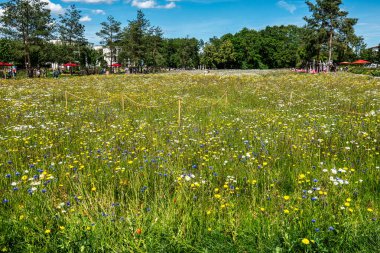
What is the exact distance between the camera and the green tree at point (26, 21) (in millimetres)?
48062

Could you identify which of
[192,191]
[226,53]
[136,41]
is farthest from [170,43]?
[192,191]

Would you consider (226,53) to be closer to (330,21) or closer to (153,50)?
(153,50)

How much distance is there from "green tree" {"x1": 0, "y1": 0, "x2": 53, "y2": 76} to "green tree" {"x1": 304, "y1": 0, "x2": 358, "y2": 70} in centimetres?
4841

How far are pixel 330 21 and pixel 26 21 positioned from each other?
5460 cm

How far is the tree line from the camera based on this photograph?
164ft

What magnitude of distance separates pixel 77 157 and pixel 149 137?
79.2 inches

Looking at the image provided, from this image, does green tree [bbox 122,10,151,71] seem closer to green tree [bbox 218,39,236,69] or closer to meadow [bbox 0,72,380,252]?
green tree [bbox 218,39,236,69]

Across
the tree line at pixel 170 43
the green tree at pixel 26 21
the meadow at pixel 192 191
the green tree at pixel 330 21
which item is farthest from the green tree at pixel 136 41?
the meadow at pixel 192 191

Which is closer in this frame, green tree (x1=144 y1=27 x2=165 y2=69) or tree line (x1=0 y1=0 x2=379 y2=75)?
tree line (x1=0 y1=0 x2=379 y2=75)

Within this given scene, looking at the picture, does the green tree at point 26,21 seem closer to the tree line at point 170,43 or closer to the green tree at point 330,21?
the tree line at point 170,43

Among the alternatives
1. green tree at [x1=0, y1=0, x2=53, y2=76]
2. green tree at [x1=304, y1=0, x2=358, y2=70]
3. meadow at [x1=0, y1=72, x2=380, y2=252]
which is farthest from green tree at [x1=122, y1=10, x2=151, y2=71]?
meadow at [x1=0, y1=72, x2=380, y2=252]

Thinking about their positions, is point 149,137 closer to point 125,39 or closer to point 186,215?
point 186,215

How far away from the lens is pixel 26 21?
49062 mm

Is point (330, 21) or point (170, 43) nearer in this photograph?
point (330, 21)
